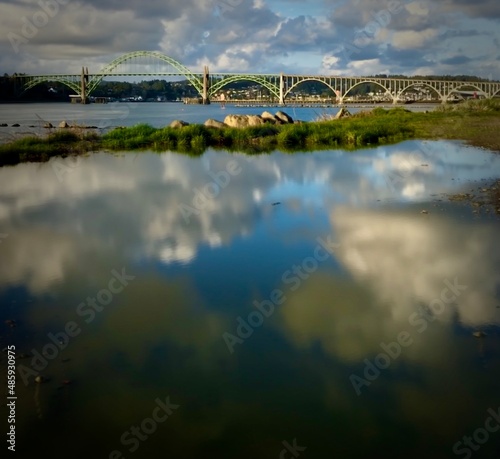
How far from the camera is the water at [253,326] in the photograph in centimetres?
410

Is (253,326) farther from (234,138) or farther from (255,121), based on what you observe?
(255,121)

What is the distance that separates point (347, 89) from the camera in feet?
299

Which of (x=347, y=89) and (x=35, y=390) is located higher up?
(x=347, y=89)

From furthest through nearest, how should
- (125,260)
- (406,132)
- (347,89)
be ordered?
(347,89), (406,132), (125,260)

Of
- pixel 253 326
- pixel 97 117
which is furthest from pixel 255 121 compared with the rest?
pixel 97 117

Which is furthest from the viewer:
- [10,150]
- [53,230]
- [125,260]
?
[10,150]

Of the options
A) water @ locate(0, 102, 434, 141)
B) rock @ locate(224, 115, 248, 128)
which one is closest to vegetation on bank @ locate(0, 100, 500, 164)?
rock @ locate(224, 115, 248, 128)

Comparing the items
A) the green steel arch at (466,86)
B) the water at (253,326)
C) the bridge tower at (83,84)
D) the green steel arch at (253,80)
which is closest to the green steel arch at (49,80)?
the bridge tower at (83,84)

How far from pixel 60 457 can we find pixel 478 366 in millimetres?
3561

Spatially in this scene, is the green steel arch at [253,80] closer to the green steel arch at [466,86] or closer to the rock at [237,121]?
the green steel arch at [466,86]

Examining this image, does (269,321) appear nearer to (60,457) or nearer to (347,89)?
(60,457)

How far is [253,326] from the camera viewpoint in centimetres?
578

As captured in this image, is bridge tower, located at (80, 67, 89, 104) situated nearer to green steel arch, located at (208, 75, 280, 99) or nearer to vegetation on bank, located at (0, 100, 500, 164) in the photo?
green steel arch, located at (208, 75, 280, 99)

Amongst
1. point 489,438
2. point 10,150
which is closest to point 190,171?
point 10,150
